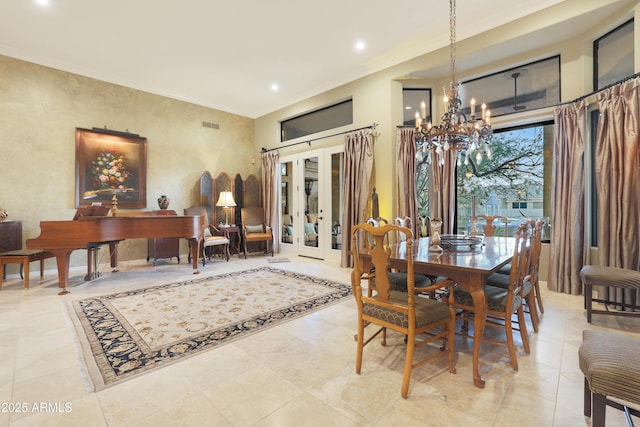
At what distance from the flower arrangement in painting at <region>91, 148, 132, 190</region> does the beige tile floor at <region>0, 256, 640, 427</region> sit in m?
3.24

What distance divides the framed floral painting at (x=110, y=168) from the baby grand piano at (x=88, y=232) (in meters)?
1.03

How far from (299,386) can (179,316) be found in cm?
173

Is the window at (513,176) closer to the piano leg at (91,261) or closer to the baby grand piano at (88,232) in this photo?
the baby grand piano at (88,232)

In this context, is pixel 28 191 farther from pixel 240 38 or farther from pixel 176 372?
pixel 176 372

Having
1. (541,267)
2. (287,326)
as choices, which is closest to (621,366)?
(287,326)

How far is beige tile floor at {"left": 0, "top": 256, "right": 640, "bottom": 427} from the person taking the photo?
1.56 meters

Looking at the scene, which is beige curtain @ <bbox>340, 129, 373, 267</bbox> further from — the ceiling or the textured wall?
the textured wall

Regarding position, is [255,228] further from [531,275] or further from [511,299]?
[511,299]

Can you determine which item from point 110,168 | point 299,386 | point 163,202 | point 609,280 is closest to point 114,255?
point 163,202

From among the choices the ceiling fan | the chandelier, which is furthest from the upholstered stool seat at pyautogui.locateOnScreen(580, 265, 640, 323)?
the ceiling fan

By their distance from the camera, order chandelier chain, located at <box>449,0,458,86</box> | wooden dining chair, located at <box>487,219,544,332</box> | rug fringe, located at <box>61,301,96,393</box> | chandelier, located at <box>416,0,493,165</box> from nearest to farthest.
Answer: rug fringe, located at <box>61,301,96,393</box>
wooden dining chair, located at <box>487,219,544,332</box>
chandelier, located at <box>416,0,493,165</box>
chandelier chain, located at <box>449,0,458,86</box>

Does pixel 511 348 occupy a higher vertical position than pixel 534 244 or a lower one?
lower

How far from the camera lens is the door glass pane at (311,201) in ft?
20.3

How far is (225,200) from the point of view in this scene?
6312 mm
